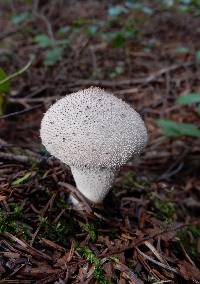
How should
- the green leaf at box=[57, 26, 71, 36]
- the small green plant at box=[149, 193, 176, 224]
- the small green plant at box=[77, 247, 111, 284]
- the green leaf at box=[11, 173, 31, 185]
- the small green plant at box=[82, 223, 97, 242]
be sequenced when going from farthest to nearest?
the green leaf at box=[57, 26, 71, 36] < the small green plant at box=[149, 193, 176, 224] < the green leaf at box=[11, 173, 31, 185] < the small green plant at box=[82, 223, 97, 242] < the small green plant at box=[77, 247, 111, 284]

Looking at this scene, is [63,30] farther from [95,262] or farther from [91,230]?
[95,262]

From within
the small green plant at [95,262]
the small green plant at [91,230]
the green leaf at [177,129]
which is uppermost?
the small green plant at [95,262]

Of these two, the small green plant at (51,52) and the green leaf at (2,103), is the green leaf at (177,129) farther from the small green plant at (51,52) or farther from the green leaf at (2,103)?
the small green plant at (51,52)

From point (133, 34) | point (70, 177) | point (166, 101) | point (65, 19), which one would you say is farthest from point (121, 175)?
point (65, 19)

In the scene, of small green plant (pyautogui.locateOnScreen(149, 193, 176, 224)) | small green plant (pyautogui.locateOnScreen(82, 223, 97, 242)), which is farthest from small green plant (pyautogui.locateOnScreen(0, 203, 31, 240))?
small green plant (pyautogui.locateOnScreen(149, 193, 176, 224))

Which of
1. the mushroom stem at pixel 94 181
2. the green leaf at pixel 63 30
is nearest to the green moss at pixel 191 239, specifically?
the mushroom stem at pixel 94 181

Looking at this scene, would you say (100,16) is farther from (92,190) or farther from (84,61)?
(92,190)

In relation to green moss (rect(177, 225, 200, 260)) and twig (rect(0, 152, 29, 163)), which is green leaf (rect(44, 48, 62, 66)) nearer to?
twig (rect(0, 152, 29, 163))
